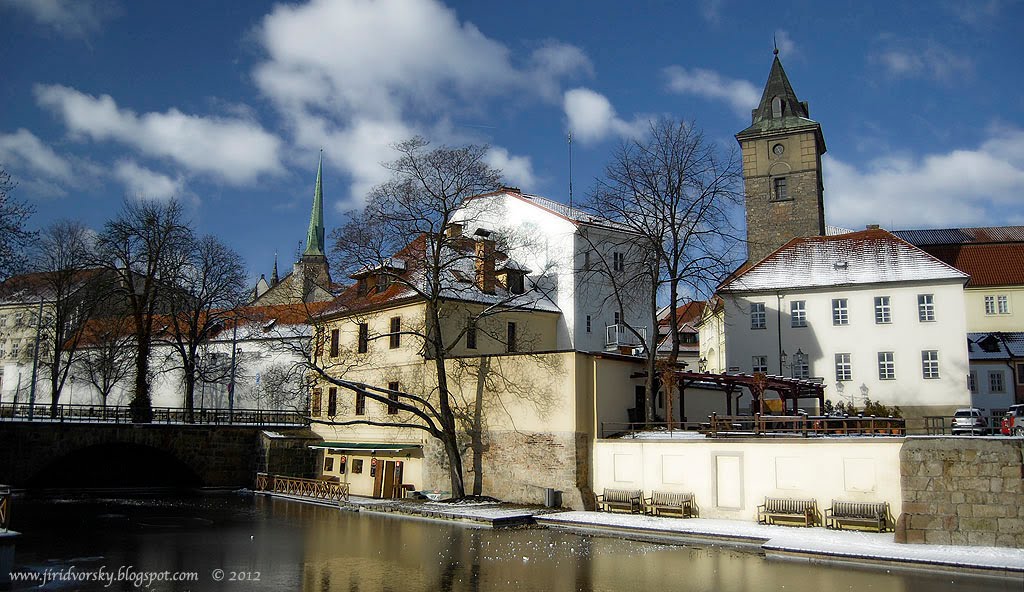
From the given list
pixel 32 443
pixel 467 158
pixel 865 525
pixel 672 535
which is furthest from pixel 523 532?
pixel 32 443

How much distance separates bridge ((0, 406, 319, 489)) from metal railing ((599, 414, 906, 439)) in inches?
720

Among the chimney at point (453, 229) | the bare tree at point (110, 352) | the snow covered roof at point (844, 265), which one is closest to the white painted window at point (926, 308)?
the snow covered roof at point (844, 265)

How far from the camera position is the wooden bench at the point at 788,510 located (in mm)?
24406

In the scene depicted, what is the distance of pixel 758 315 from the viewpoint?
146 feet

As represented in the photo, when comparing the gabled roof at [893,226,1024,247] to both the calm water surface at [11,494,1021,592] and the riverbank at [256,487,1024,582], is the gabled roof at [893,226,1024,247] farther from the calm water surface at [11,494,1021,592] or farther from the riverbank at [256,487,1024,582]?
the calm water surface at [11,494,1021,592]

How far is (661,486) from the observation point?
2777 centimetres

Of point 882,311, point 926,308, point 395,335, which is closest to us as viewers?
point 395,335

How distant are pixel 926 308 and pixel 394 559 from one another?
32280 mm

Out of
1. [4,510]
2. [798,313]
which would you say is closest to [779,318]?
[798,313]

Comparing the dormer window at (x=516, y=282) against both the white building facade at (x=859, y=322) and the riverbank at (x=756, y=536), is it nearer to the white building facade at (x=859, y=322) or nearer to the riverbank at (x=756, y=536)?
the white building facade at (x=859, y=322)

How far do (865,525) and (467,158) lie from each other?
1914 centimetres

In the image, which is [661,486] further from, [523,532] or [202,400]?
[202,400]

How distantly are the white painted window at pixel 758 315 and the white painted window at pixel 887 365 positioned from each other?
6061 mm

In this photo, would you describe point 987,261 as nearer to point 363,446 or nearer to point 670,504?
point 670,504
